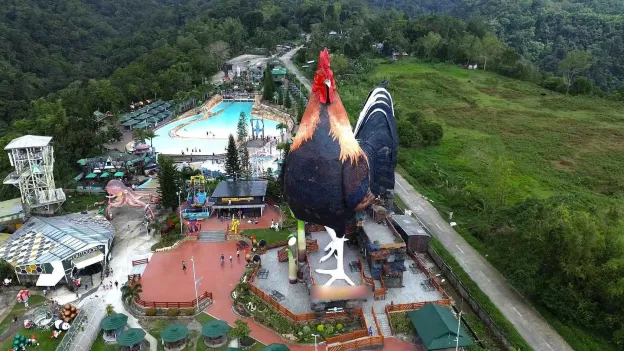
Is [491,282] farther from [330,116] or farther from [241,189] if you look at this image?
[241,189]

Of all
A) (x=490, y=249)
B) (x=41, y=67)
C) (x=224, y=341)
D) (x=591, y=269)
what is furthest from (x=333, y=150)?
(x=41, y=67)

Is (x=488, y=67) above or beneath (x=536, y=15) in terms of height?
beneath

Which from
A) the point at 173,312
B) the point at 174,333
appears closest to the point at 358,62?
the point at 173,312

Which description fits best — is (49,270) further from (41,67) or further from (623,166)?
(41,67)

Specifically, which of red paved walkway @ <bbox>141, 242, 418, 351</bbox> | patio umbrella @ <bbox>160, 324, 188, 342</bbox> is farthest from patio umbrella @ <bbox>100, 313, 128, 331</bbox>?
red paved walkway @ <bbox>141, 242, 418, 351</bbox>

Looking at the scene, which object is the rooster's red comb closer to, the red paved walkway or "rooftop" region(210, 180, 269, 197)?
the red paved walkway

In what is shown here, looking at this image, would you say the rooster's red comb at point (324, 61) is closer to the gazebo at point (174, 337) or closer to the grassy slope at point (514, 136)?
the gazebo at point (174, 337)
